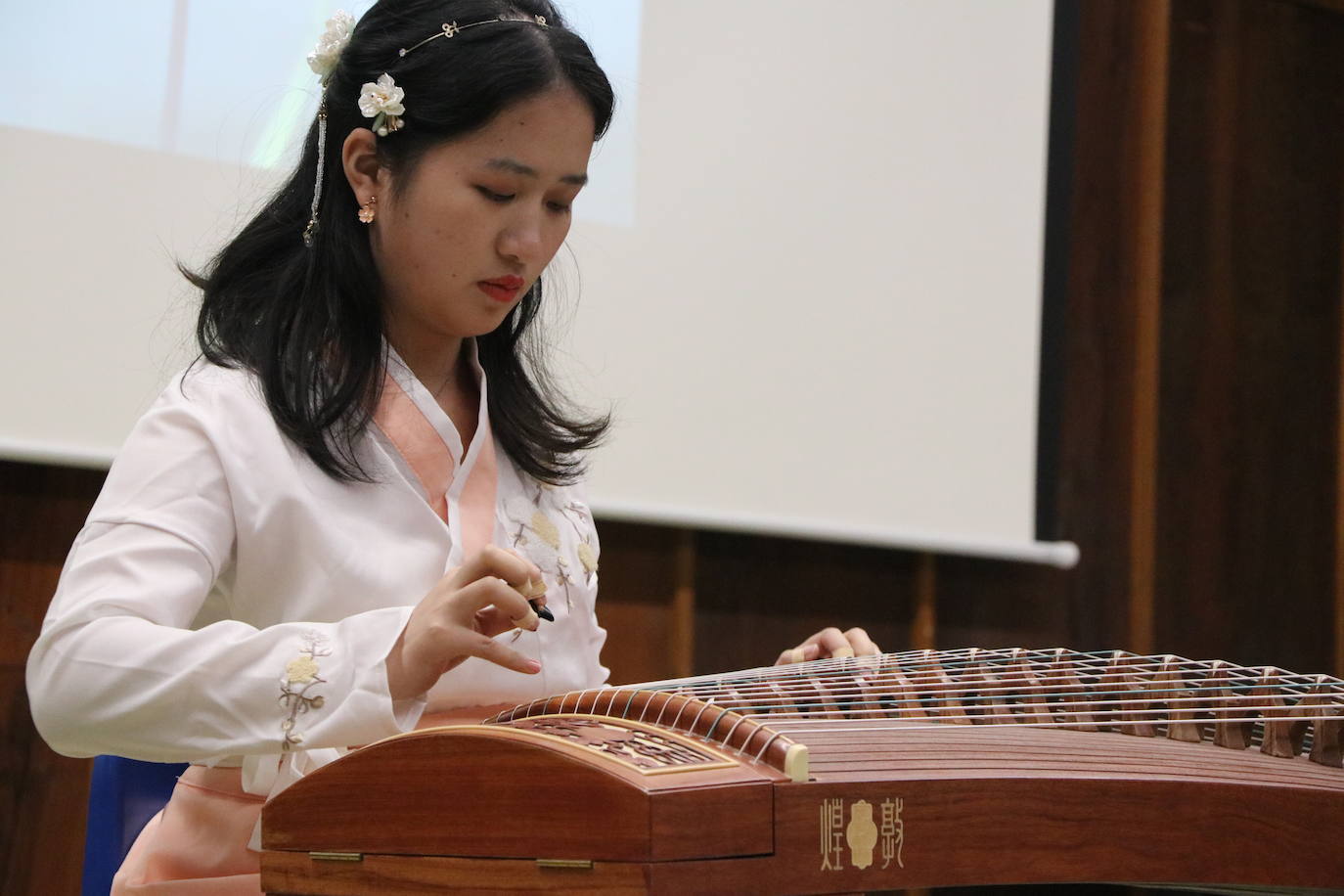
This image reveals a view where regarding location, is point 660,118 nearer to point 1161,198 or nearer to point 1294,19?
point 1161,198

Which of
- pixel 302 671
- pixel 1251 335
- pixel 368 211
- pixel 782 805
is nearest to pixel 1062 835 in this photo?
pixel 782 805

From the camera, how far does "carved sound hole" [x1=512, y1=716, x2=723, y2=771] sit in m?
0.78

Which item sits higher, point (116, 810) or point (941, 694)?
point (941, 694)

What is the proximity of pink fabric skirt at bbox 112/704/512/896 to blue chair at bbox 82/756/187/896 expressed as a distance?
0.06 metres

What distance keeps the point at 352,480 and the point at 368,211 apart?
0.25 m

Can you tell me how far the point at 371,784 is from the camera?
0.86m

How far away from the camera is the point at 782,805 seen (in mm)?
775

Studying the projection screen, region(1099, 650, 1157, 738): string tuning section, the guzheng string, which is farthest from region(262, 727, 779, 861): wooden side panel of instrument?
the projection screen

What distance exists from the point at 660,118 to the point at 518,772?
5.96 ft

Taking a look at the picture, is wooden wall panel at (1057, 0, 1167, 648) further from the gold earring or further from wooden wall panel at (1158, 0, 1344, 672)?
the gold earring

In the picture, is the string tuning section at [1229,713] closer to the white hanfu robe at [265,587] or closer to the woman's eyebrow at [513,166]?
the white hanfu robe at [265,587]

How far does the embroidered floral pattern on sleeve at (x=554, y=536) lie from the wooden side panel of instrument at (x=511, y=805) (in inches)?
21.0

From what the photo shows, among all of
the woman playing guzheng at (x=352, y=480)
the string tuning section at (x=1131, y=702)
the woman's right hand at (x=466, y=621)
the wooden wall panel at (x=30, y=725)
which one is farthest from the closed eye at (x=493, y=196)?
the wooden wall panel at (x=30, y=725)

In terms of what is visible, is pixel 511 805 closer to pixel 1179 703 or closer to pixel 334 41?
pixel 1179 703
